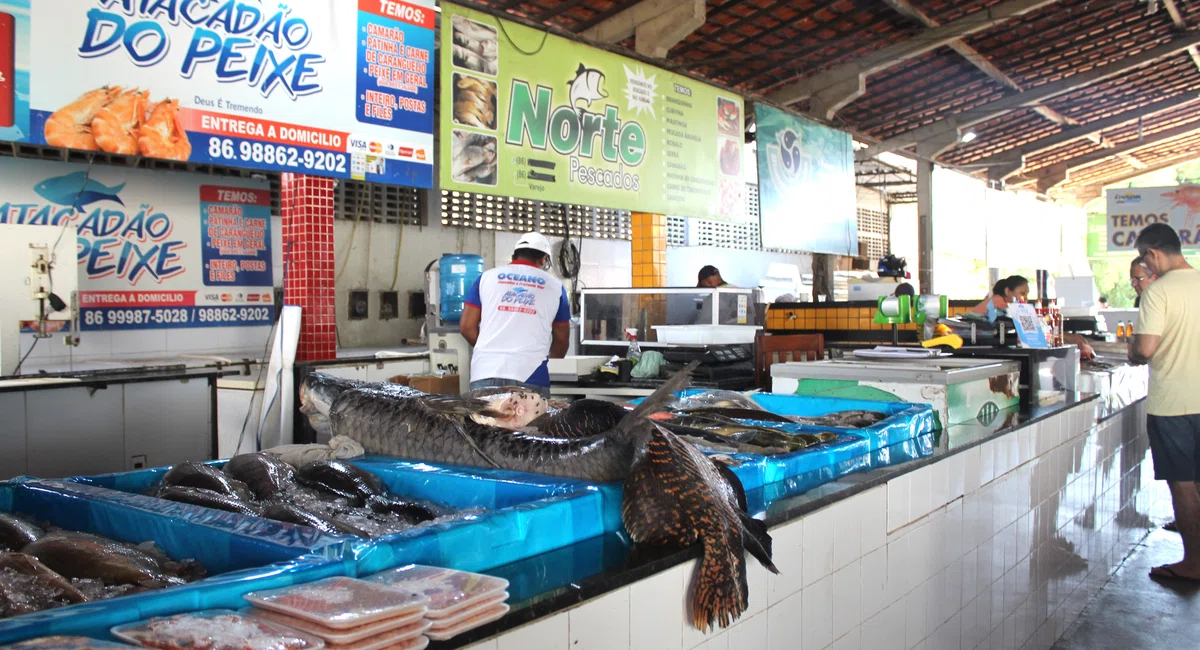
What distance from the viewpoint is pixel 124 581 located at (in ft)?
4.40

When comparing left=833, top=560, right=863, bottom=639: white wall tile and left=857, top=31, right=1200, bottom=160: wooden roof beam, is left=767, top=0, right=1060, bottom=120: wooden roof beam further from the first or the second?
left=833, top=560, right=863, bottom=639: white wall tile

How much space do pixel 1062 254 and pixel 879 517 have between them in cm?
2213

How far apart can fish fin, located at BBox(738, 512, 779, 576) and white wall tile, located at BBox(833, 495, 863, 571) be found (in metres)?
0.42

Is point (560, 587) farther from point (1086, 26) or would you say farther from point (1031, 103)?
point (1031, 103)

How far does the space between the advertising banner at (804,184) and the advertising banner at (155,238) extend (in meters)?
4.85

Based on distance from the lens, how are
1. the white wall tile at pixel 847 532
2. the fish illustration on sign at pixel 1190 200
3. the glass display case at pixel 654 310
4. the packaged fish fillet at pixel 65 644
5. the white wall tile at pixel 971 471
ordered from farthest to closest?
the fish illustration on sign at pixel 1190 200 → the glass display case at pixel 654 310 → the white wall tile at pixel 971 471 → the white wall tile at pixel 847 532 → the packaged fish fillet at pixel 65 644

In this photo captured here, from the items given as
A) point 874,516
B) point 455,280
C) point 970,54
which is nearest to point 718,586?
point 874,516

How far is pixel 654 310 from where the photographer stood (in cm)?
675

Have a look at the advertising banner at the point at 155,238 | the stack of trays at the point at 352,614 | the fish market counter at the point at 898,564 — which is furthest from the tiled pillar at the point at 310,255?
the stack of trays at the point at 352,614

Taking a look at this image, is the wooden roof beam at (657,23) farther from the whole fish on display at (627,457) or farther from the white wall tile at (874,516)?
the white wall tile at (874,516)

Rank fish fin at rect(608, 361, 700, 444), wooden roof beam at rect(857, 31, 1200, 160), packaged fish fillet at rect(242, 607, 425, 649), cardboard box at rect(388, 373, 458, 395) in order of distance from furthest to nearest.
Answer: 1. wooden roof beam at rect(857, 31, 1200, 160)
2. cardboard box at rect(388, 373, 458, 395)
3. fish fin at rect(608, 361, 700, 444)
4. packaged fish fillet at rect(242, 607, 425, 649)

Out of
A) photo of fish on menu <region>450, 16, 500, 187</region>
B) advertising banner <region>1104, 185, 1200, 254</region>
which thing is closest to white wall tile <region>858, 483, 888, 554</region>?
photo of fish on menu <region>450, 16, 500, 187</region>

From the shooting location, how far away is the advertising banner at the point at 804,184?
8.84 m

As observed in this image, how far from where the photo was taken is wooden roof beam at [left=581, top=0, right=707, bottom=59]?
7012 mm
